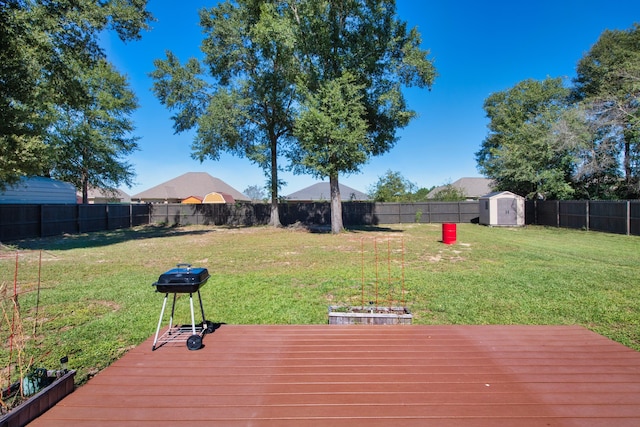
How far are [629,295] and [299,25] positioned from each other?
1638 centimetres

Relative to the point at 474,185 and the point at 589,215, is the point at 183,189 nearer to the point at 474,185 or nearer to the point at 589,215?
the point at 474,185

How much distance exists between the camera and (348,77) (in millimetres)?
15672

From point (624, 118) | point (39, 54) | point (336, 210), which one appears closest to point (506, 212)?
point (624, 118)

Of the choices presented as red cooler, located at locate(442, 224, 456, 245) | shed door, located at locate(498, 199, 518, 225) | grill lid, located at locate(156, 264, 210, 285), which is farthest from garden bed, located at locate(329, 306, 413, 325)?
shed door, located at locate(498, 199, 518, 225)

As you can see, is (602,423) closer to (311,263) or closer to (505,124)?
(311,263)

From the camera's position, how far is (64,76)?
39.9 feet

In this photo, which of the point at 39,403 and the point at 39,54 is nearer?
the point at 39,403

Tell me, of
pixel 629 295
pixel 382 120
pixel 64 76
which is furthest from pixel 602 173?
pixel 64 76

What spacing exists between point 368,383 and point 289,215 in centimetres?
2413

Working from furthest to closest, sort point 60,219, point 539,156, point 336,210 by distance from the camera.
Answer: point 539,156 → point 336,210 → point 60,219

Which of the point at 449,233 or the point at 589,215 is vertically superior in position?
the point at 589,215

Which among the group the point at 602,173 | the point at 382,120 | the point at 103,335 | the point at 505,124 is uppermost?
the point at 505,124

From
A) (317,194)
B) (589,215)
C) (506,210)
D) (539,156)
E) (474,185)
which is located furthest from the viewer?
(317,194)

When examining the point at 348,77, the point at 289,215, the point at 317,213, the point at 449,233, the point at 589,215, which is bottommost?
the point at 449,233
